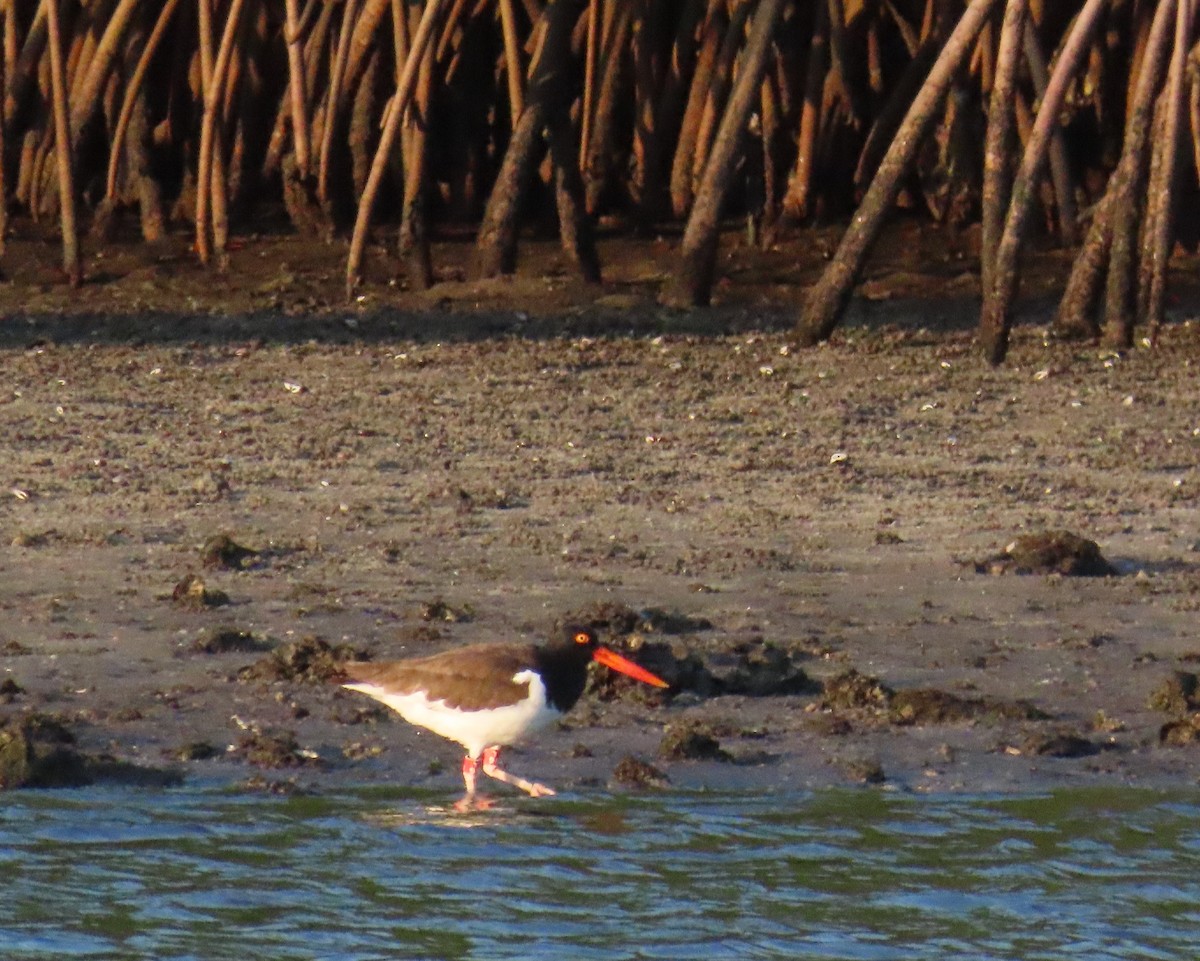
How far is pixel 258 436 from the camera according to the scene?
31.3ft

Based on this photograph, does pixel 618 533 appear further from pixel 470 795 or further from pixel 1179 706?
pixel 1179 706

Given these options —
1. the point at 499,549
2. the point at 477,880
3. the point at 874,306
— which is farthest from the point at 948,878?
the point at 874,306

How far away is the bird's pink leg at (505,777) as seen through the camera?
618 centimetres

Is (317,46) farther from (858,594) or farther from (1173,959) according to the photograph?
(1173,959)

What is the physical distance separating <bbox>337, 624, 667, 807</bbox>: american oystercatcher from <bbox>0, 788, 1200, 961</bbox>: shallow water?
0.64ft

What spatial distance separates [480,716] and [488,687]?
0.08 metres

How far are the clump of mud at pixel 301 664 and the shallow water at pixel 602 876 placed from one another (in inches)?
27.8

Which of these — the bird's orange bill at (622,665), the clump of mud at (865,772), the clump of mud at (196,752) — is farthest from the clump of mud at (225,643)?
the clump of mud at (865,772)

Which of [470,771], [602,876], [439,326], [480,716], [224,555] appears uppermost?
[439,326]

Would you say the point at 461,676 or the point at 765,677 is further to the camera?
the point at 765,677

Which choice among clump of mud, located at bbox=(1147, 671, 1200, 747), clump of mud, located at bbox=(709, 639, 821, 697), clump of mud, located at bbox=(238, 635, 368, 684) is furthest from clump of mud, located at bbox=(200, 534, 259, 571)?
clump of mud, located at bbox=(1147, 671, 1200, 747)

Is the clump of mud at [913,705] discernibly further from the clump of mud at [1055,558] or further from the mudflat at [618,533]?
the clump of mud at [1055,558]

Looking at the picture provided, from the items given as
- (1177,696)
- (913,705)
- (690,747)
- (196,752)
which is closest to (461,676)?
(690,747)

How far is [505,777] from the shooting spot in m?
6.25
